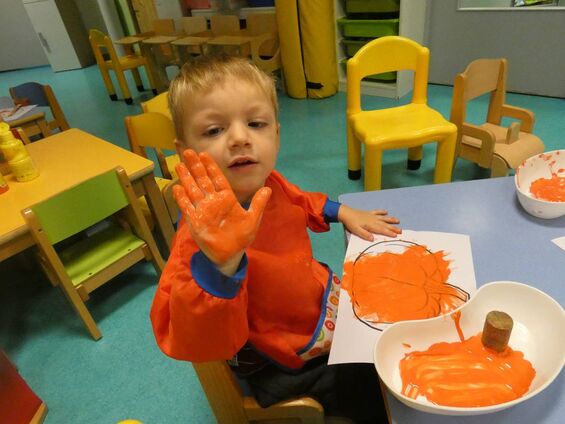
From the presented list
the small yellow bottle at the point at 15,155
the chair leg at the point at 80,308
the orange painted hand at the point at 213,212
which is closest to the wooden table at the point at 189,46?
the small yellow bottle at the point at 15,155

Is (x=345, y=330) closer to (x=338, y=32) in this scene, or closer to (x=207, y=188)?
(x=207, y=188)

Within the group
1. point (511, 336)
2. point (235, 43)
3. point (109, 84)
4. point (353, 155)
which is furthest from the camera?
point (109, 84)

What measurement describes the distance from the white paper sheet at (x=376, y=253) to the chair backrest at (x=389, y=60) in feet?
4.53

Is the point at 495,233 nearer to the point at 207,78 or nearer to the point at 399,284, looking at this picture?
the point at 399,284

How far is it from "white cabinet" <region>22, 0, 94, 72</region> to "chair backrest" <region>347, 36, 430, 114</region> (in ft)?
19.2

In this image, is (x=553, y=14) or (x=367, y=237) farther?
(x=553, y=14)

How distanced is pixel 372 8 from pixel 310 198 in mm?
2743

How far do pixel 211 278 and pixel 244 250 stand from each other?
0.05 metres

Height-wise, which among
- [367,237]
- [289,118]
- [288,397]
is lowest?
[289,118]

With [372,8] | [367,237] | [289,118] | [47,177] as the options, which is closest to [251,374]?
[367,237]

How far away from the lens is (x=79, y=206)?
1347 millimetres

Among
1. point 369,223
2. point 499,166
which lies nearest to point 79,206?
point 369,223

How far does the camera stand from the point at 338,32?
3.39 meters

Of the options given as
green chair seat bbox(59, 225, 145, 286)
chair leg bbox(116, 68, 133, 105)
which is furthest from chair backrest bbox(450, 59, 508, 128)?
chair leg bbox(116, 68, 133, 105)
